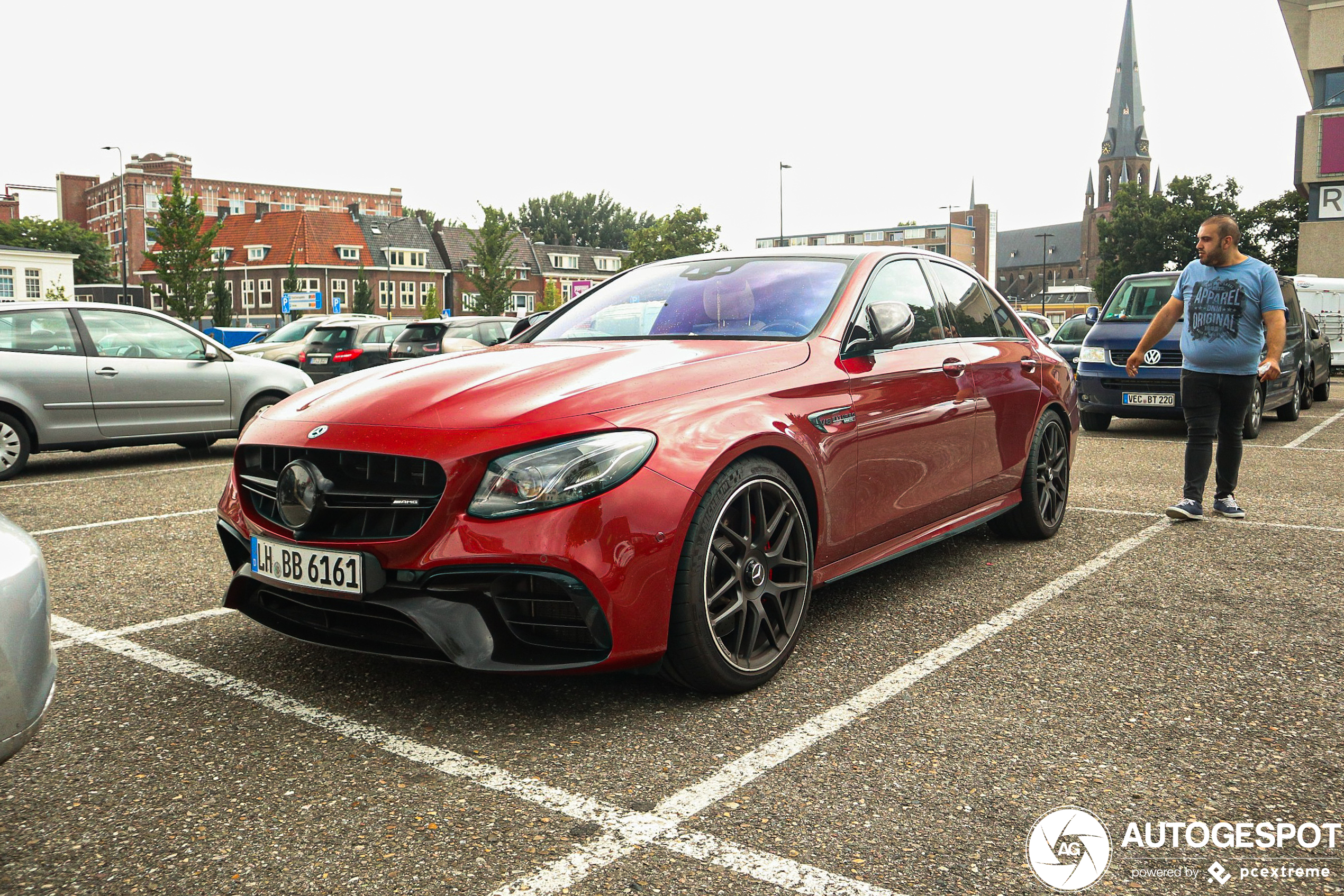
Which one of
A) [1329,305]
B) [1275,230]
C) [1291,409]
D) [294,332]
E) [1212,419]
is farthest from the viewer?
[1275,230]

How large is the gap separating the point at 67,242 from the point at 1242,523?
100.0 m

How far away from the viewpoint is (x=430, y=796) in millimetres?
2742

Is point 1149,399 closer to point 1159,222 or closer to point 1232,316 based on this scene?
point 1232,316

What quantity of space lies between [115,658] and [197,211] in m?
45.4

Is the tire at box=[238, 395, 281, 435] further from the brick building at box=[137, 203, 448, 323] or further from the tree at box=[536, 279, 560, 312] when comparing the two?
the tree at box=[536, 279, 560, 312]

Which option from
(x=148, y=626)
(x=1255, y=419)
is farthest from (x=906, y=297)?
(x=1255, y=419)

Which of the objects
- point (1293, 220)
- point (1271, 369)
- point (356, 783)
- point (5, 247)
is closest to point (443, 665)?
point (356, 783)

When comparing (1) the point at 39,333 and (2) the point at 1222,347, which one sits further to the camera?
(1) the point at 39,333

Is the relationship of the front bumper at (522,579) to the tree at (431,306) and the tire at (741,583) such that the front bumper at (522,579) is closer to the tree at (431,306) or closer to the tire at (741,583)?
the tire at (741,583)

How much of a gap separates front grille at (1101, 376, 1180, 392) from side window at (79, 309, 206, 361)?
943 centimetres

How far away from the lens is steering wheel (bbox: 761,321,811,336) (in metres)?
4.12

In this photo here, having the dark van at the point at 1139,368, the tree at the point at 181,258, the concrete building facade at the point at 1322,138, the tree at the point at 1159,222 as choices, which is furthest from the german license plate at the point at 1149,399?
the tree at the point at 1159,222

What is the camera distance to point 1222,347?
6.52m

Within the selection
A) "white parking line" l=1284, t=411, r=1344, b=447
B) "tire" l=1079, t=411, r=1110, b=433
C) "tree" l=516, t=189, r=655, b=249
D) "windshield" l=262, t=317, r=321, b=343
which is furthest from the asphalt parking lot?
"tree" l=516, t=189, r=655, b=249
